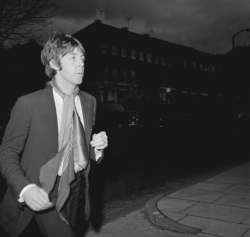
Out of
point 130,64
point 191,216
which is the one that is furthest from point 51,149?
point 130,64

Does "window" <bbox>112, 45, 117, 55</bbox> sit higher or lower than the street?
higher

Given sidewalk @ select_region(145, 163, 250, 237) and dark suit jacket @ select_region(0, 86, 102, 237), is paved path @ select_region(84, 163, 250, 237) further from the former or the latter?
dark suit jacket @ select_region(0, 86, 102, 237)

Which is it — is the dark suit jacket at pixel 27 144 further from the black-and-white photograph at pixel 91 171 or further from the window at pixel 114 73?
the window at pixel 114 73

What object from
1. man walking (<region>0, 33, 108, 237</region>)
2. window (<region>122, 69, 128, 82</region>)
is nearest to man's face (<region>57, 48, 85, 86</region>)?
man walking (<region>0, 33, 108, 237</region>)

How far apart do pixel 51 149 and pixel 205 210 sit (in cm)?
356

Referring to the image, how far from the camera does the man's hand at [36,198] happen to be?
1.68 metres

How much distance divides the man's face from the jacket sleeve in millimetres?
340

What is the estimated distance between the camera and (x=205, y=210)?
191 inches

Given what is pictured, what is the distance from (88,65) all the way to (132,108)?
70.1 ft

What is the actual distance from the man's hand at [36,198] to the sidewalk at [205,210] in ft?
9.39

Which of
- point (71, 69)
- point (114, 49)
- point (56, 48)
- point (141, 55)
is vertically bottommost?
point (71, 69)

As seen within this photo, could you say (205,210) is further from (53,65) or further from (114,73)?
(114,73)

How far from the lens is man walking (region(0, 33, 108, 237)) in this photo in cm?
184

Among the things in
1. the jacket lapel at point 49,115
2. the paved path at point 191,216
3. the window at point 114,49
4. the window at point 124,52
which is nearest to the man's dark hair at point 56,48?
the jacket lapel at point 49,115
